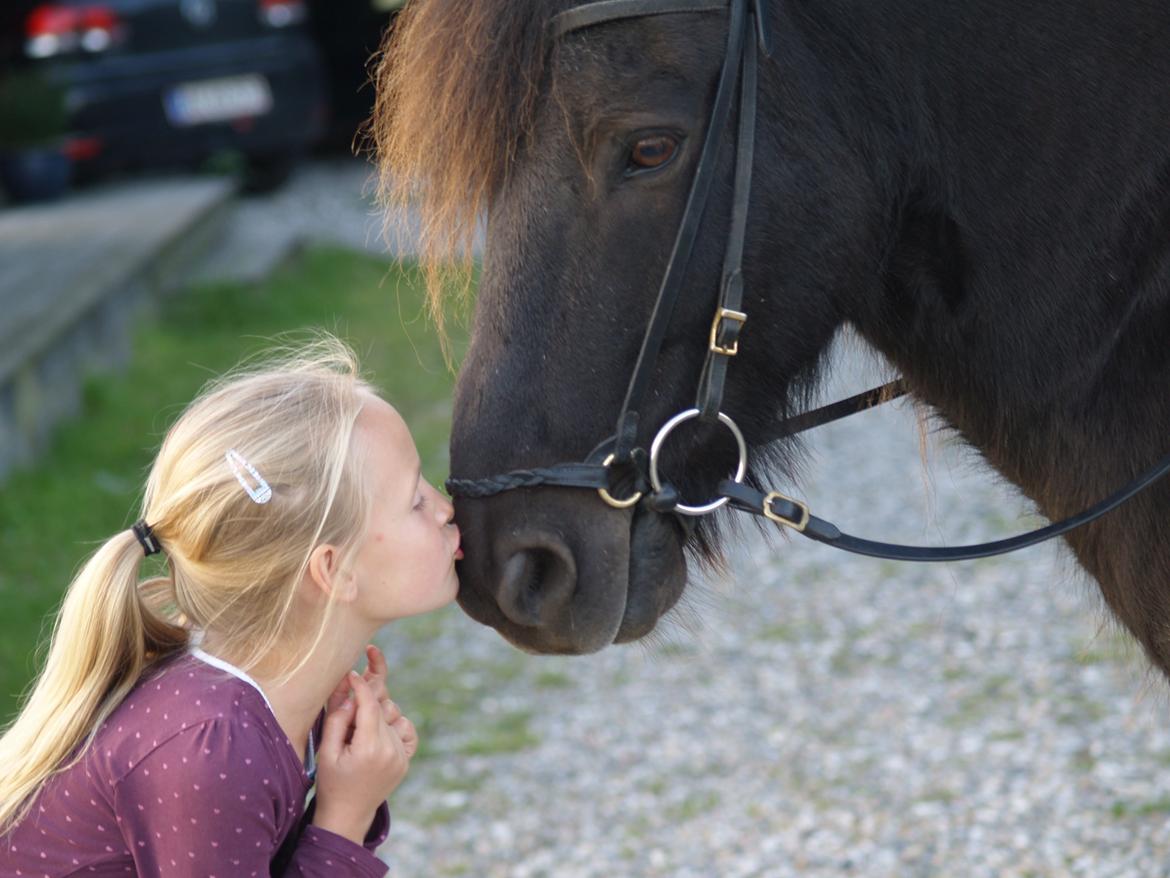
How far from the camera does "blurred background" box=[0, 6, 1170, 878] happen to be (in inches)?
114

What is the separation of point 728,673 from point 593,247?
94.2 inches

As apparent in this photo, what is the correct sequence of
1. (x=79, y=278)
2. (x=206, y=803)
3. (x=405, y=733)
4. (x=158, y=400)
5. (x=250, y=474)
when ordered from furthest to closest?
(x=79, y=278) < (x=158, y=400) < (x=405, y=733) < (x=250, y=474) < (x=206, y=803)

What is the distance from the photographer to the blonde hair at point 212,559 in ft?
5.32

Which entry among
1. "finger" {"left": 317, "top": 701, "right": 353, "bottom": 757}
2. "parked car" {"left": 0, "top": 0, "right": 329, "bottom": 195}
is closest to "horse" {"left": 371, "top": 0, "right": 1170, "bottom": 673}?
"finger" {"left": 317, "top": 701, "right": 353, "bottom": 757}

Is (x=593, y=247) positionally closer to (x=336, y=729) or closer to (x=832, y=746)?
(x=336, y=729)

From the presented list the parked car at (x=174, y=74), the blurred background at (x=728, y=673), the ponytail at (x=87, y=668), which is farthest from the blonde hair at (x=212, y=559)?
the parked car at (x=174, y=74)

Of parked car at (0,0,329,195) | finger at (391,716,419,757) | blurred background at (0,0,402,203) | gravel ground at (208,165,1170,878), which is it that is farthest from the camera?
parked car at (0,0,329,195)

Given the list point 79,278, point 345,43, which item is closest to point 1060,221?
point 79,278

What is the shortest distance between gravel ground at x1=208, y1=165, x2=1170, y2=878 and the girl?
1.77 ft

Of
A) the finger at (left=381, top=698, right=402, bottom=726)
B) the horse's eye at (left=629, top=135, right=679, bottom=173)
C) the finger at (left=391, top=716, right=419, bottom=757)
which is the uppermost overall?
the horse's eye at (left=629, top=135, right=679, bottom=173)

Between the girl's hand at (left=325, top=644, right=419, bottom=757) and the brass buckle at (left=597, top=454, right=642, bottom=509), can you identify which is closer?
the brass buckle at (left=597, top=454, right=642, bottom=509)

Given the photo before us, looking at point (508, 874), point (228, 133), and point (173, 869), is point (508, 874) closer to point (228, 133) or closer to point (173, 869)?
point (173, 869)

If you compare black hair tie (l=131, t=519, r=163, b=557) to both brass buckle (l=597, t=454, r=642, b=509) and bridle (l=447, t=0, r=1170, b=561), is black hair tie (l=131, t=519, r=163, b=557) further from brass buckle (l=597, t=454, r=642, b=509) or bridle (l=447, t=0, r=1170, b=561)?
brass buckle (l=597, t=454, r=642, b=509)

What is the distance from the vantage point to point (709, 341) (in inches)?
64.6
